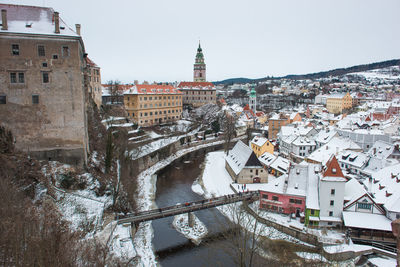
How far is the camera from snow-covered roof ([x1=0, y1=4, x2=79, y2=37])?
69.3 feet

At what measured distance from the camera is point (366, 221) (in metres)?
21.3

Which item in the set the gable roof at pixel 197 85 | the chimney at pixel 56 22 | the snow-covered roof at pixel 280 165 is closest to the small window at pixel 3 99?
the chimney at pixel 56 22

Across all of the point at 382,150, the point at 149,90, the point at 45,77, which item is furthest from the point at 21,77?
the point at 382,150

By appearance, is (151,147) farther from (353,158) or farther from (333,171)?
(353,158)

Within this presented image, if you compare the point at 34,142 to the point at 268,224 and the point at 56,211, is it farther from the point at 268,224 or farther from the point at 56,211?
the point at 268,224

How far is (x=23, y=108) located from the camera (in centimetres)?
2169

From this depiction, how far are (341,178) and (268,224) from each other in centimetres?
710

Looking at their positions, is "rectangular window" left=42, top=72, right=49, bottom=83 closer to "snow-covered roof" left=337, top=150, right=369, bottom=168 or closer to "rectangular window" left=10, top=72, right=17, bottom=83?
"rectangular window" left=10, top=72, right=17, bottom=83

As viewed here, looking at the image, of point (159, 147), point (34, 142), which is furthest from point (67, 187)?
point (159, 147)

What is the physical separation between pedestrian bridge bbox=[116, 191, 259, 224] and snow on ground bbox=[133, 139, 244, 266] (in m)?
1.43

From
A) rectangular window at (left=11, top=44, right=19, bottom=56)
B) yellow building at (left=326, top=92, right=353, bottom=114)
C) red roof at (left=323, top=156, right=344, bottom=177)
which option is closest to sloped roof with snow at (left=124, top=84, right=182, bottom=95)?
rectangular window at (left=11, top=44, right=19, bottom=56)

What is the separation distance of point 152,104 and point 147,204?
29232mm

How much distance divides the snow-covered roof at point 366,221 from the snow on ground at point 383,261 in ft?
7.61

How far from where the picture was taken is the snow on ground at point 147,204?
62.4ft
